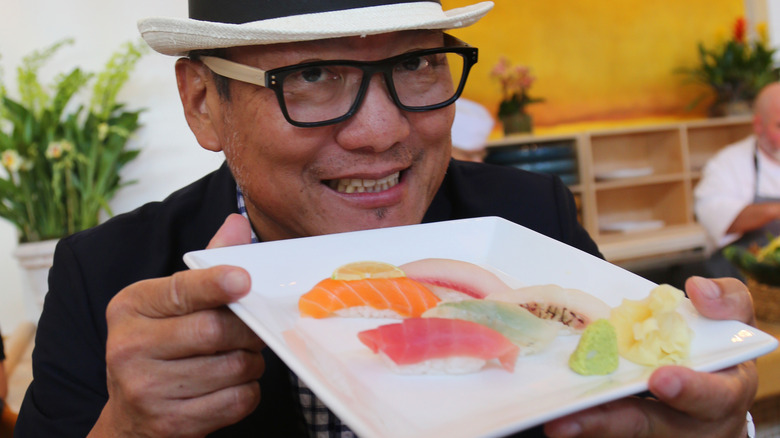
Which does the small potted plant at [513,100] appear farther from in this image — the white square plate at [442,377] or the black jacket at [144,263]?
the white square plate at [442,377]

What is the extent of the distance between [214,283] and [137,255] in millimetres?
809

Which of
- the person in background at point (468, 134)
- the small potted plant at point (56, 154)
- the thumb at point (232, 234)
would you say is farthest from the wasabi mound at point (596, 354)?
the small potted plant at point (56, 154)

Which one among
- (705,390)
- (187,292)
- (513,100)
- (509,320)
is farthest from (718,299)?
(513,100)

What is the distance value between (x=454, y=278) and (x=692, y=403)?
352 mm

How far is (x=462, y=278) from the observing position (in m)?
0.93

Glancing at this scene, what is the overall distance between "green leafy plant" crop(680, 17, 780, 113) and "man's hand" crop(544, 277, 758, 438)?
5856mm

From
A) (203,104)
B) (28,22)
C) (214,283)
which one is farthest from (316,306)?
(28,22)

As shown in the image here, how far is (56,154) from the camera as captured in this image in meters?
3.10

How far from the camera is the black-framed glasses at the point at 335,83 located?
1.11 m

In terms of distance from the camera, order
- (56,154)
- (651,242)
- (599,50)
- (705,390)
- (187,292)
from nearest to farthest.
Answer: (705,390)
(187,292)
(56,154)
(651,242)
(599,50)

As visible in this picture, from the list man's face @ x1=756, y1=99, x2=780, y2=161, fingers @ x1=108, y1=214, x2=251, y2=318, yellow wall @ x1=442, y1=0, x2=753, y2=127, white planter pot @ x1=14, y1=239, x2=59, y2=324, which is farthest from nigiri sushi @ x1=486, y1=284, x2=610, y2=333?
yellow wall @ x1=442, y1=0, x2=753, y2=127

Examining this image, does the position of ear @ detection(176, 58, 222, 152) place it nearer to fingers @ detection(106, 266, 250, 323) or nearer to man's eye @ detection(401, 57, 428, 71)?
man's eye @ detection(401, 57, 428, 71)

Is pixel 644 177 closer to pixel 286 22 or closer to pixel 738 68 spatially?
pixel 738 68

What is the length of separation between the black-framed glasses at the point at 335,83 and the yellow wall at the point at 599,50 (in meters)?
4.53
